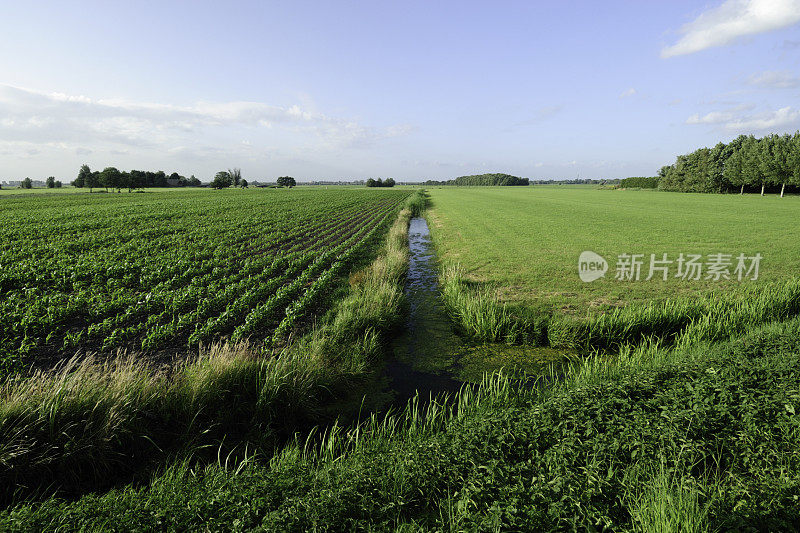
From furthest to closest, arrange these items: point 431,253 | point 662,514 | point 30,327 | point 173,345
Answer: point 431,253 → point 30,327 → point 173,345 → point 662,514

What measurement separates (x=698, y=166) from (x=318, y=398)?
112m

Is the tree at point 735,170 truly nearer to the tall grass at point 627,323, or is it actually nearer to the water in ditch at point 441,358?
the tall grass at point 627,323

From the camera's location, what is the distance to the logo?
14.6m

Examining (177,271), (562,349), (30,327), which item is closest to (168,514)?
(562,349)

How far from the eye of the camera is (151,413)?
17.7 ft

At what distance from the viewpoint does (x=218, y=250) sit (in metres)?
18.8

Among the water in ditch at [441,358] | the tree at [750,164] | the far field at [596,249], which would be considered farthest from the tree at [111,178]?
the tree at [750,164]

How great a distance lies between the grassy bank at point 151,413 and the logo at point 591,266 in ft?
36.7

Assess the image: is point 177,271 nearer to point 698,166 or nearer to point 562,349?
point 562,349

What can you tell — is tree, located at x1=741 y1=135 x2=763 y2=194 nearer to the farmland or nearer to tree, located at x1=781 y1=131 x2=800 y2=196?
tree, located at x1=781 y1=131 x2=800 y2=196

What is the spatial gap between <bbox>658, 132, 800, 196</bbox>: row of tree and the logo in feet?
239

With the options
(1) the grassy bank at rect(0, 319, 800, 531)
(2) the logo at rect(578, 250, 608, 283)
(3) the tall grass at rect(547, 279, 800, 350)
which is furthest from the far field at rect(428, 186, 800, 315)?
(1) the grassy bank at rect(0, 319, 800, 531)

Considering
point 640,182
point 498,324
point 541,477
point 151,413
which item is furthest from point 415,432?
point 640,182

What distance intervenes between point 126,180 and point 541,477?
152m
